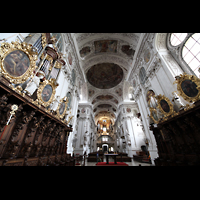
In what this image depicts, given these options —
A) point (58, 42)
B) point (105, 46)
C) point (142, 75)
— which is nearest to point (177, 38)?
point (142, 75)

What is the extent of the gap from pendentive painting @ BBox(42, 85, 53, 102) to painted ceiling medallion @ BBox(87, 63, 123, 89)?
12.7m

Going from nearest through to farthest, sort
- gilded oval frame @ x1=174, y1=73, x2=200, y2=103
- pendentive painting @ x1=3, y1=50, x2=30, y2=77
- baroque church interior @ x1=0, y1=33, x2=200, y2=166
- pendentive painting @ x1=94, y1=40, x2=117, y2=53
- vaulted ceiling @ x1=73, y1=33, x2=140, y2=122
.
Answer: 1. pendentive painting @ x1=3, y1=50, x2=30, y2=77
2. baroque church interior @ x1=0, y1=33, x2=200, y2=166
3. gilded oval frame @ x1=174, y1=73, x2=200, y2=103
4. vaulted ceiling @ x1=73, y1=33, x2=140, y2=122
5. pendentive painting @ x1=94, y1=40, x2=117, y2=53

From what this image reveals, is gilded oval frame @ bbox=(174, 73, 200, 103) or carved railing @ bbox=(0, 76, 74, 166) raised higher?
gilded oval frame @ bbox=(174, 73, 200, 103)

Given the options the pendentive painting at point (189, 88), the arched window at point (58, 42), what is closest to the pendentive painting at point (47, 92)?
the arched window at point (58, 42)

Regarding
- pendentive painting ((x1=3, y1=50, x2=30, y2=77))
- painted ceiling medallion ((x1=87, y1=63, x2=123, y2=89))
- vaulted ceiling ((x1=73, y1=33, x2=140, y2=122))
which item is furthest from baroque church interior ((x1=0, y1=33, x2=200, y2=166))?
painted ceiling medallion ((x1=87, y1=63, x2=123, y2=89))

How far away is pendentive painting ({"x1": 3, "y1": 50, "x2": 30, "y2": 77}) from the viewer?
2.86m

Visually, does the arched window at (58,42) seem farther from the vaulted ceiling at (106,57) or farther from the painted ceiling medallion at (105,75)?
the painted ceiling medallion at (105,75)

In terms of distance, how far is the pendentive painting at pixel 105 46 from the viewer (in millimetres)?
12109

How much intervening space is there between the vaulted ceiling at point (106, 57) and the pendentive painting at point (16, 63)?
7.36m

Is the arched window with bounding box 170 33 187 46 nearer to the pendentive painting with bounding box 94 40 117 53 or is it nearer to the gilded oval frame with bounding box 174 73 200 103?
the gilded oval frame with bounding box 174 73 200 103

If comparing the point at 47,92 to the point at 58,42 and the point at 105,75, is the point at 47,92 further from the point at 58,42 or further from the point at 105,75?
the point at 105,75
